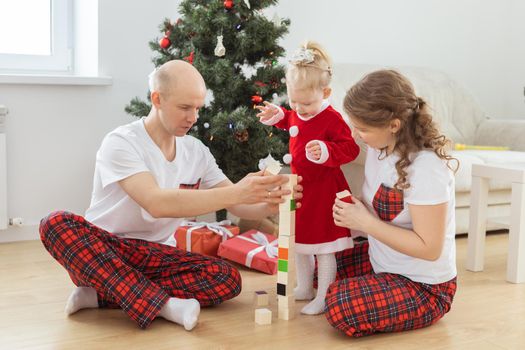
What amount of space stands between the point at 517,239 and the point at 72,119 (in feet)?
6.82

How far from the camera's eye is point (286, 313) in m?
2.08

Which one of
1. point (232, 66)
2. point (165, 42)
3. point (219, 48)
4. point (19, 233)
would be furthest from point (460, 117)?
point (19, 233)

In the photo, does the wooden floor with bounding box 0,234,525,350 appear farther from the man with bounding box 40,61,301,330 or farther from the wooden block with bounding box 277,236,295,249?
the wooden block with bounding box 277,236,295,249

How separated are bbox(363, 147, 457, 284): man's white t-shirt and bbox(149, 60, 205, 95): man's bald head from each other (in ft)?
1.94

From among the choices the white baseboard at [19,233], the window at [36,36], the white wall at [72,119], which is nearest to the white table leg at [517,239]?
the white wall at [72,119]

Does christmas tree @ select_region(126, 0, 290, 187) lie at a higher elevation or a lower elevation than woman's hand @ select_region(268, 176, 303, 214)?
higher

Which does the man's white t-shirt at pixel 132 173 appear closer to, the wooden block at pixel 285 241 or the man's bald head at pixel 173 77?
the man's bald head at pixel 173 77

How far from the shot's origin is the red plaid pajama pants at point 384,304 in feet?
6.28

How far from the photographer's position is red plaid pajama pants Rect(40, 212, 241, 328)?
195cm

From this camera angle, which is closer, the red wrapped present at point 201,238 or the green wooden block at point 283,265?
the green wooden block at point 283,265

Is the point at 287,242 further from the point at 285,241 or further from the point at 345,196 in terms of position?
the point at 345,196

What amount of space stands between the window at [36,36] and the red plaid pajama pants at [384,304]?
2.12 meters

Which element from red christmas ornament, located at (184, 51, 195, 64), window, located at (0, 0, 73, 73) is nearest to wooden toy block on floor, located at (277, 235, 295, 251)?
red christmas ornament, located at (184, 51, 195, 64)

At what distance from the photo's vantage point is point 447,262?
6.66 feet
